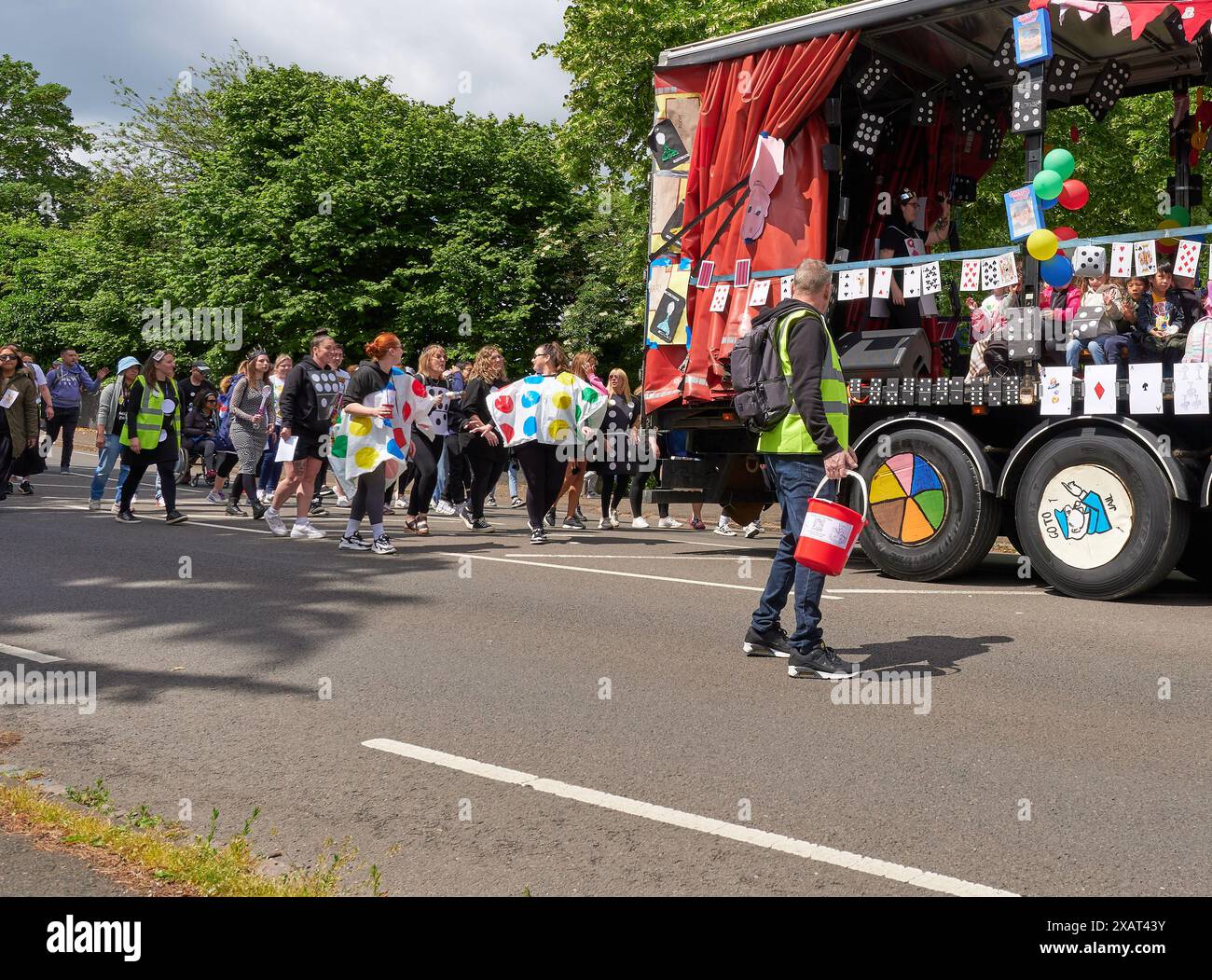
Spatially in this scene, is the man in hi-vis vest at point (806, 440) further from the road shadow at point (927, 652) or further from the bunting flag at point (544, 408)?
the bunting flag at point (544, 408)

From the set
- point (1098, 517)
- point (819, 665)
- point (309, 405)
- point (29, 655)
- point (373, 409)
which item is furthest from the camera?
point (309, 405)

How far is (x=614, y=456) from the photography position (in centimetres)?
1476

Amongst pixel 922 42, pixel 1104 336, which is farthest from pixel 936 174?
pixel 1104 336

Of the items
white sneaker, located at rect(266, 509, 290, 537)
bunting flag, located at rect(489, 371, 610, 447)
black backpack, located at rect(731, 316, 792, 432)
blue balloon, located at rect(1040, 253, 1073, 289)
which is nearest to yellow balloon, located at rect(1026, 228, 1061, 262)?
blue balloon, located at rect(1040, 253, 1073, 289)

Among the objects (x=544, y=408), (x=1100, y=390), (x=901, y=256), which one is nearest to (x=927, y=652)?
(x=1100, y=390)

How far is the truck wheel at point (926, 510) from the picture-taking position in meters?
8.88

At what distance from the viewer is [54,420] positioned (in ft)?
Result: 66.8

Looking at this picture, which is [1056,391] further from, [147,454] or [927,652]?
[147,454]

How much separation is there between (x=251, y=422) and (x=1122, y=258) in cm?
994

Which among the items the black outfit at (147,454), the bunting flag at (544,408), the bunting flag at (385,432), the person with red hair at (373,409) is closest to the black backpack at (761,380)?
the person with red hair at (373,409)

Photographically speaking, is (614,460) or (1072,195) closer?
(1072,195)

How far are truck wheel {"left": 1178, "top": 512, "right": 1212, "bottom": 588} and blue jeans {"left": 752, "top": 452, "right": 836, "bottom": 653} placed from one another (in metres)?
4.01
